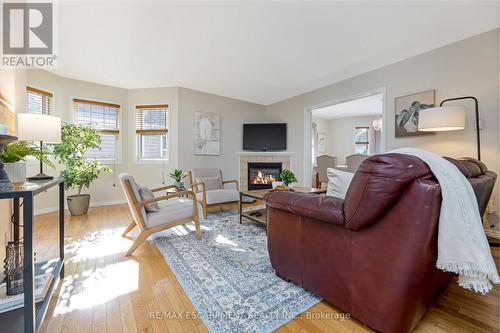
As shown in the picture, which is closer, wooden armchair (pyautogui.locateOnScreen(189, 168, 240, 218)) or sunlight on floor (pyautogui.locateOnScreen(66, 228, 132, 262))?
sunlight on floor (pyautogui.locateOnScreen(66, 228, 132, 262))

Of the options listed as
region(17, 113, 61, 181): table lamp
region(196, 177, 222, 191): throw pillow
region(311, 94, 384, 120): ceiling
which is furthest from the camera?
region(311, 94, 384, 120): ceiling

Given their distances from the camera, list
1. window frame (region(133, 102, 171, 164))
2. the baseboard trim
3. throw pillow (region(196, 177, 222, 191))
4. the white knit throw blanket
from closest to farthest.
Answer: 1. the white knit throw blanket
2. the baseboard trim
3. throw pillow (region(196, 177, 222, 191))
4. window frame (region(133, 102, 171, 164))

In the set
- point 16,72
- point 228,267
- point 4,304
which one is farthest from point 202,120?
point 4,304

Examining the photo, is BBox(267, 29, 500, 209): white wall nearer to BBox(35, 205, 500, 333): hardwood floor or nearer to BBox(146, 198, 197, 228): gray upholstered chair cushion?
BBox(35, 205, 500, 333): hardwood floor

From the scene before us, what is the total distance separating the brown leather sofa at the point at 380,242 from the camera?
979 millimetres

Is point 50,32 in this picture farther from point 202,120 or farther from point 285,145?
point 285,145

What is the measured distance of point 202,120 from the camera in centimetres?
468

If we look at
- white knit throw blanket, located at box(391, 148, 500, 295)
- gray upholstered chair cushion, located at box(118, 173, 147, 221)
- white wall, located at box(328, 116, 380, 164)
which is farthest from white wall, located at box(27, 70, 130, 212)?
white wall, located at box(328, 116, 380, 164)

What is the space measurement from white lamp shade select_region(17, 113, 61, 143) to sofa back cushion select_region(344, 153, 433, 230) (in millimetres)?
2343

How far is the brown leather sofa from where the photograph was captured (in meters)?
0.98

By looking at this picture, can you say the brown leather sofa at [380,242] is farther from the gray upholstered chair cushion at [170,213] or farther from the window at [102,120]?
the window at [102,120]

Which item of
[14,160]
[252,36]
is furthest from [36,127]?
[252,36]

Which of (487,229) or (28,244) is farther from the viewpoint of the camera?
(487,229)

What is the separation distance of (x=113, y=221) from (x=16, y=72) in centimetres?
216
